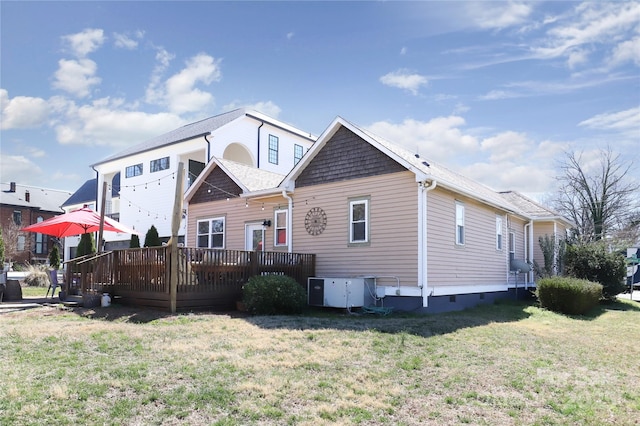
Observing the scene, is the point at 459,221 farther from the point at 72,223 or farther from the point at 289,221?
the point at 72,223

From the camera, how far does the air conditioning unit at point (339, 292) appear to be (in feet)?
42.1

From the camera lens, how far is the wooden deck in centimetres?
1191

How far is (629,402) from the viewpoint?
19.5 feet

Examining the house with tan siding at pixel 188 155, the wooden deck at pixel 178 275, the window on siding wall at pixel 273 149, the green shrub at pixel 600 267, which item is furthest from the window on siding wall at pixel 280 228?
the window on siding wall at pixel 273 149

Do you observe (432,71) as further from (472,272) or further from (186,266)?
(186,266)

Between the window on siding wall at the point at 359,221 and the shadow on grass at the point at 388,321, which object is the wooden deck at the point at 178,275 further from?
the window on siding wall at the point at 359,221

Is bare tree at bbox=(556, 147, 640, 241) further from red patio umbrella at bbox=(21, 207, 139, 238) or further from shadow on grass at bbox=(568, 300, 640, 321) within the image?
red patio umbrella at bbox=(21, 207, 139, 238)

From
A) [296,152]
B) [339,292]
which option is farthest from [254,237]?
[296,152]

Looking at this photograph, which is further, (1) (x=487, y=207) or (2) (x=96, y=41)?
(1) (x=487, y=207)

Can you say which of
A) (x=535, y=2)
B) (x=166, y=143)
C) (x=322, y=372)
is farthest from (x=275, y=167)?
(x=322, y=372)

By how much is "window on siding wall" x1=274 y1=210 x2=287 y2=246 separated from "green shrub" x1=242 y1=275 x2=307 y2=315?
467cm

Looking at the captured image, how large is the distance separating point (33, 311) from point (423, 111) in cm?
1214

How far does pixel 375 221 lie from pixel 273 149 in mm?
17135

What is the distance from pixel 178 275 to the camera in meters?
11.7
